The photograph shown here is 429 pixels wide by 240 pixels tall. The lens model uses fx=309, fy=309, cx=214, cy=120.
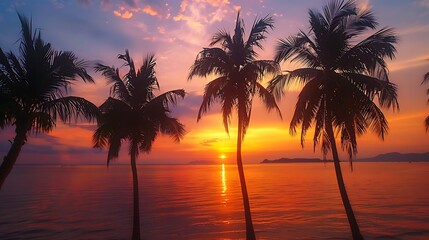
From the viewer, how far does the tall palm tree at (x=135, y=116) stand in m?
17.7

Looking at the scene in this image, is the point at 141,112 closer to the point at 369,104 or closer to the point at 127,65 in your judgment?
the point at 127,65

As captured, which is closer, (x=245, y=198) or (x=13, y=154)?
(x=13, y=154)

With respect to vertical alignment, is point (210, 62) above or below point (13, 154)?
above

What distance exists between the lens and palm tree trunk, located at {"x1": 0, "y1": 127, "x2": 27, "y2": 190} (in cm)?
1113

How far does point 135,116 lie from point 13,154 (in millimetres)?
7298

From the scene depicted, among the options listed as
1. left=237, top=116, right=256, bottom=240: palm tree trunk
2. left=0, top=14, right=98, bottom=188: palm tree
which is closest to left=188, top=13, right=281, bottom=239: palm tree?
left=237, top=116, right=256, bottom=240: palm tree trunk

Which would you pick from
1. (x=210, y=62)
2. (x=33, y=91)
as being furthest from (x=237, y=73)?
(x=33, y=91)

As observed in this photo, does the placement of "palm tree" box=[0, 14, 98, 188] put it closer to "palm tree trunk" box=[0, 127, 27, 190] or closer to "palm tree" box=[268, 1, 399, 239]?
"palm tree trunk" box=[0, 127, 27, 190]

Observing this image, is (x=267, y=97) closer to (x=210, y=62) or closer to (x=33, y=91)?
(x=210, y=62)

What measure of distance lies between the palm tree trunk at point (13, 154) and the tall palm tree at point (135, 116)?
5592 mm

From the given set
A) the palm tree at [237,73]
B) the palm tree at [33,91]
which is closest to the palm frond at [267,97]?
the palm tree at [237,73]

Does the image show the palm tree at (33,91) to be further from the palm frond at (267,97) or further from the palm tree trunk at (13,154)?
the palm frond at (267,97)

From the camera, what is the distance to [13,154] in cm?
1142

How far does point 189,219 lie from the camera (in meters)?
35.3
